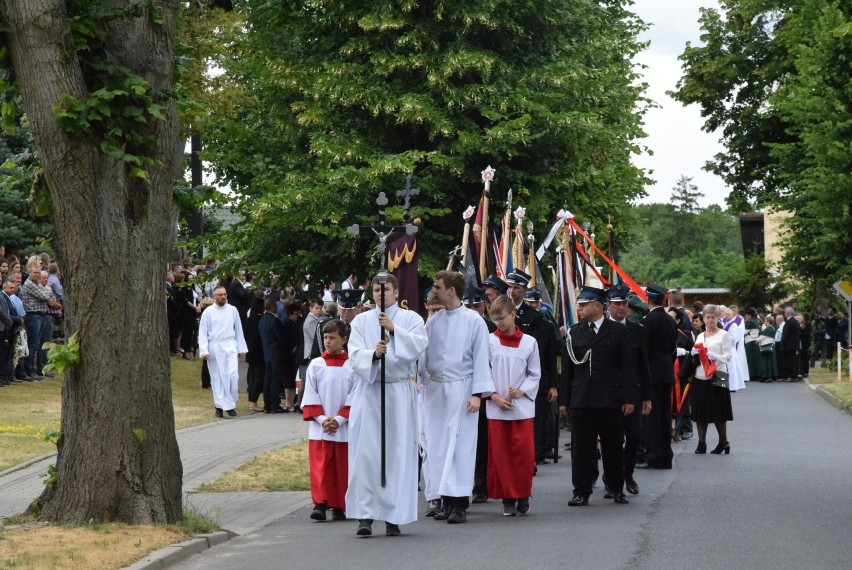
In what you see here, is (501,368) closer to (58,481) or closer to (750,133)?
(58,481)

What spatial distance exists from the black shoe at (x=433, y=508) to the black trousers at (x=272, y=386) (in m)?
12.3

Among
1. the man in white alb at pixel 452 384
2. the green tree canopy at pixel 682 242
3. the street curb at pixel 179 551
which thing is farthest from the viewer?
the green tree canopy at pixel 682 242

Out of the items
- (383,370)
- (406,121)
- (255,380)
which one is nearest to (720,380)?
(383,370)

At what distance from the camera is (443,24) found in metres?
28.2

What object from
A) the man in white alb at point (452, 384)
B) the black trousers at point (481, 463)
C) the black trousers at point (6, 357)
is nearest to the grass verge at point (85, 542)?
the man in white alb at point (452, 384)

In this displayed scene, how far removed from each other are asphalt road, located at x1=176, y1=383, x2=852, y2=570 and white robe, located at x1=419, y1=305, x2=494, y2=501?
0.51 meters

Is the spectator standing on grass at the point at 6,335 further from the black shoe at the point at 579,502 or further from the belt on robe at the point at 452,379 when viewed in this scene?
the black shoe at the point at 579,502

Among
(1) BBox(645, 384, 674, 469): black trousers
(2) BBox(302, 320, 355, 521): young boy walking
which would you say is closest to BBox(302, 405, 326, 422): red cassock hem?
(2) BBox(302, 320, 355, 521): young boy walking

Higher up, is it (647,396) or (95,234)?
(95,234)

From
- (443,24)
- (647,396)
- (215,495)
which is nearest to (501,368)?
(647,396)

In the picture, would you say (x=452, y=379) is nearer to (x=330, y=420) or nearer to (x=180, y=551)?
(x=330, y=420)

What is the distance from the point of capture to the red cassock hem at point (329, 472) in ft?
41.5

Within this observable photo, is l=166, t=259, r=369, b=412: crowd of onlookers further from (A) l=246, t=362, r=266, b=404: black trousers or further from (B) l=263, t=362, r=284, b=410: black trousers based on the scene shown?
(B) l=263, t=362, r=284, b=410: black trousers

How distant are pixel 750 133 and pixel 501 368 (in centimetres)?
4229
